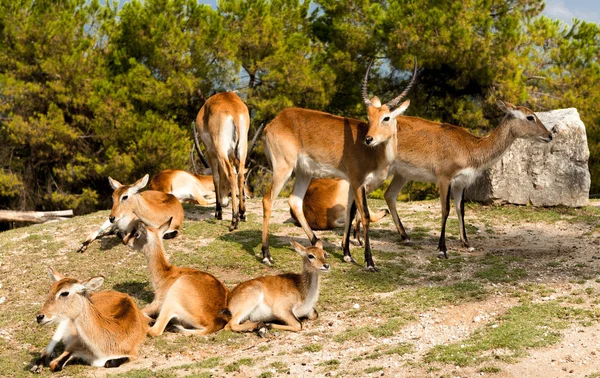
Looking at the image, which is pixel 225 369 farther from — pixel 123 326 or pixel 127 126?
pixel 127 126

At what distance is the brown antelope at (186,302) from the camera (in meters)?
7.12

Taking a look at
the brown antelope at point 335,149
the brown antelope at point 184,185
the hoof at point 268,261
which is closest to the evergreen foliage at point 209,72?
the brown antelope at point 184,185

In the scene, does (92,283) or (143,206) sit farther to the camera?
(143,206)

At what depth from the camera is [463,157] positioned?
33.4 feet

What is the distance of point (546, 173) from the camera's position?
1274cm

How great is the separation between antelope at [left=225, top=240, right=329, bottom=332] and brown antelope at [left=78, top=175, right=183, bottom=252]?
2.87 metres

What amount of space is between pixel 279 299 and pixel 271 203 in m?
2.80

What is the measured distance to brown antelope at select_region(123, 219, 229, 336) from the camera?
7.12 metres

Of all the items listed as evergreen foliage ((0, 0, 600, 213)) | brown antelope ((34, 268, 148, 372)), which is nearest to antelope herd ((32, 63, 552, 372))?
brown antelope ((34, 268, 148, 372))

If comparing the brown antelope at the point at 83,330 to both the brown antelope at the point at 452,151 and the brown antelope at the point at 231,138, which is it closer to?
the brown antelope at the point at 231,138

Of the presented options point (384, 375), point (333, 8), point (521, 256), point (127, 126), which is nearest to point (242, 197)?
point (521, 256)

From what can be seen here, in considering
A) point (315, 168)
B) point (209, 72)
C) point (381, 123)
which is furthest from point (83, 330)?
point (209, 72)

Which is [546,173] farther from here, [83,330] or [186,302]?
[83,330]

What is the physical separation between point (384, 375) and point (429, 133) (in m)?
5.08
